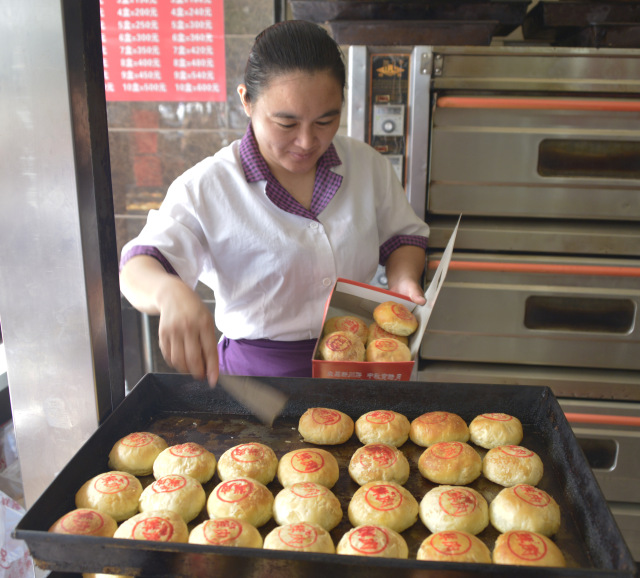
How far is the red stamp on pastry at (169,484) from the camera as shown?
0.90 m

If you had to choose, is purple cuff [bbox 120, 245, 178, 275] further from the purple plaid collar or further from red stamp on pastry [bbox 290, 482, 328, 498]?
red stamp on pastry [bbox 290, 482, 328, 498]

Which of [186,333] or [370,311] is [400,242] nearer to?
[370,311]

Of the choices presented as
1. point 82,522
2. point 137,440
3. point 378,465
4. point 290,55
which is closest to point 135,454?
point 137,440

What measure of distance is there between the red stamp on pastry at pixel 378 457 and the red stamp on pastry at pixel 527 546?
0.78 feet

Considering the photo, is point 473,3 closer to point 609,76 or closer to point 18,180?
point 609,76

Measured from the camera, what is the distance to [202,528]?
81cm

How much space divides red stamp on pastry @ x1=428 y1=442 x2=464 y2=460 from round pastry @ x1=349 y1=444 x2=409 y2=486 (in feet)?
0.20

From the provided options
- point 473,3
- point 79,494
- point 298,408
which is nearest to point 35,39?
point 79,494

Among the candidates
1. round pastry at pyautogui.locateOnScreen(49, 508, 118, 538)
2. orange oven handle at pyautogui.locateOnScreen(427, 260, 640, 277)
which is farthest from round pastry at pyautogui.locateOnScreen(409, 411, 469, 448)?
orange oven handle at pyautogui.locateOnScreen(427, 260, 640, 277)

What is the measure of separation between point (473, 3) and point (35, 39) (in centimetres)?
161

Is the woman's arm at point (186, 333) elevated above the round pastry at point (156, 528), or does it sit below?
above

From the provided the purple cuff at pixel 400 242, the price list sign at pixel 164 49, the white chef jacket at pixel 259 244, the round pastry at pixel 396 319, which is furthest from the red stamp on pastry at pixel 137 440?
the price list sign at pixel 164 49

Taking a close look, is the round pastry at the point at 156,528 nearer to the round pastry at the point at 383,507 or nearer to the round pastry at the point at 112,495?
the round pastry at the point at 112,495

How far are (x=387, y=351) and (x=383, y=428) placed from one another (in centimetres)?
21
